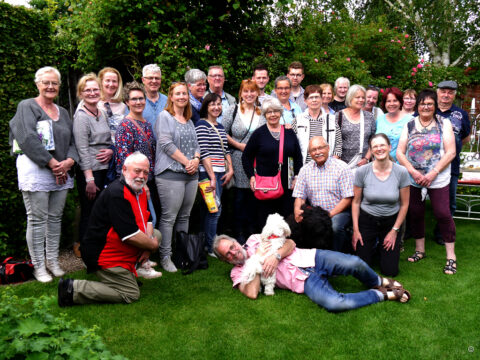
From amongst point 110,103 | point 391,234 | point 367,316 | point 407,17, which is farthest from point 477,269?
point 407,17

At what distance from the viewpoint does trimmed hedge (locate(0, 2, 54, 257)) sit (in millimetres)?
4465

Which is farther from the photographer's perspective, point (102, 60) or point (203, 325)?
point (102, 60)


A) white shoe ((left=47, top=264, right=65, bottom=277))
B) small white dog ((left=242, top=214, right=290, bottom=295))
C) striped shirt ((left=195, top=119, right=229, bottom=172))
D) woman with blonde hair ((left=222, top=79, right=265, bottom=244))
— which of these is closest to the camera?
small white dog ((left=242, top=214, right=290, bottom=295))

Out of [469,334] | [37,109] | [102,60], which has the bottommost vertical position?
[469,334]

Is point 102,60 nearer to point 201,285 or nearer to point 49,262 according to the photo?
point 49,262

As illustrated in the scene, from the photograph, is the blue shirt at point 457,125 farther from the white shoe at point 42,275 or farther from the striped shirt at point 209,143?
the white shoe at point 42,275

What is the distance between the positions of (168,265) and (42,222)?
1.44 metres

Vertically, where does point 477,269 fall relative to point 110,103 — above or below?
below

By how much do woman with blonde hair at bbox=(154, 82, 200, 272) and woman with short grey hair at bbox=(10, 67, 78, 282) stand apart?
94 centimetres

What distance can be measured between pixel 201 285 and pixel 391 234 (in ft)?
7.21

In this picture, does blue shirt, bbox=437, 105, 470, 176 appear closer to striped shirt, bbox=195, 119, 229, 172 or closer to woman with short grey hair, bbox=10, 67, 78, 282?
striped shirt, bbox=195, 119, 229, 172

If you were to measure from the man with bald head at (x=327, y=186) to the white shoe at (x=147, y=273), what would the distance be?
173 centimetres

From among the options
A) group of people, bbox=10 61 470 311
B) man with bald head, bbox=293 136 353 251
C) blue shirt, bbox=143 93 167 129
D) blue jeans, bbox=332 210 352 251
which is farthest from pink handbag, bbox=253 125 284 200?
blue shirt, bbox=143 93 167 129

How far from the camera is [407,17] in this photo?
1714 cm
